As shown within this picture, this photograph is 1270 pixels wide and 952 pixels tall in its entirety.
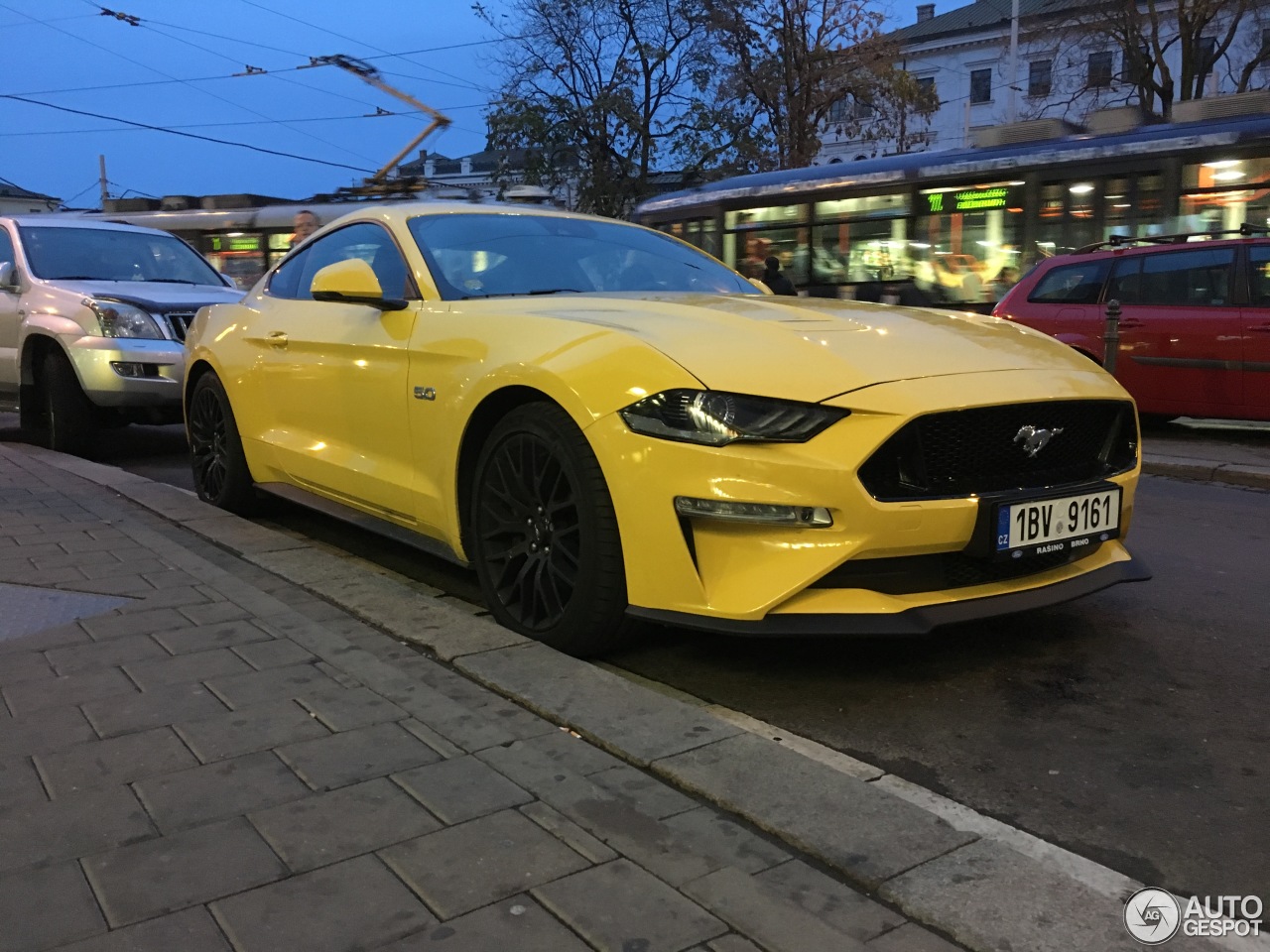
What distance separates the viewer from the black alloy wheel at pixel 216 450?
532 centimetres

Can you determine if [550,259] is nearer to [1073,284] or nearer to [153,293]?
[153,293]

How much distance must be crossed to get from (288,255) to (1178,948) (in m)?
4.75

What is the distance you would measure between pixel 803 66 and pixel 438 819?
29421 mm

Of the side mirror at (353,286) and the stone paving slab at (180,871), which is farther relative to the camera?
the side mirror at (353,286)

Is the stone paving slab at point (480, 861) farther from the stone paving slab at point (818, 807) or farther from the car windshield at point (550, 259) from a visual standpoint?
the car windshield at point (550, 259)

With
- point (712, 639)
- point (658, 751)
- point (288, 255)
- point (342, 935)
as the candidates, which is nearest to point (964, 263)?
point (288, 255)

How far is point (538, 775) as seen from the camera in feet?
7.97

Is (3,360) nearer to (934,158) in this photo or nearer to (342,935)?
(342,935)

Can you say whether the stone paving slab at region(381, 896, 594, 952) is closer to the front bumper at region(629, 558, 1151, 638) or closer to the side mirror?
the front bumper at region(629, 558, 1151, 638)

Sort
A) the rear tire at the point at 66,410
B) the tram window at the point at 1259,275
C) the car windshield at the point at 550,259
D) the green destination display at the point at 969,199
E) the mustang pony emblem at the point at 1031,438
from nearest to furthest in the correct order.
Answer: the mustang pony emblem at the point at 1031,438 → the car windshield at the point at 550,259 → the rear tire at the point at 66,410 → the tram window at the point at 1259,275 → the green destination display at the point at 969,199

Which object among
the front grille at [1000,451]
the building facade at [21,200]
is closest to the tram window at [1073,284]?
the front grille at [1000,451]

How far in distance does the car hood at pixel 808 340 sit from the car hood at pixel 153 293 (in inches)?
184

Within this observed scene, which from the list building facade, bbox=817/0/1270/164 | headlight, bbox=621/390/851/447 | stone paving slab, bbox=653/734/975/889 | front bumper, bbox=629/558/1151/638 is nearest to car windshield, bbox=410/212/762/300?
headlight, bbox=621/390/851/447

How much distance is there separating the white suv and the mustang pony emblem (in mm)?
6029
